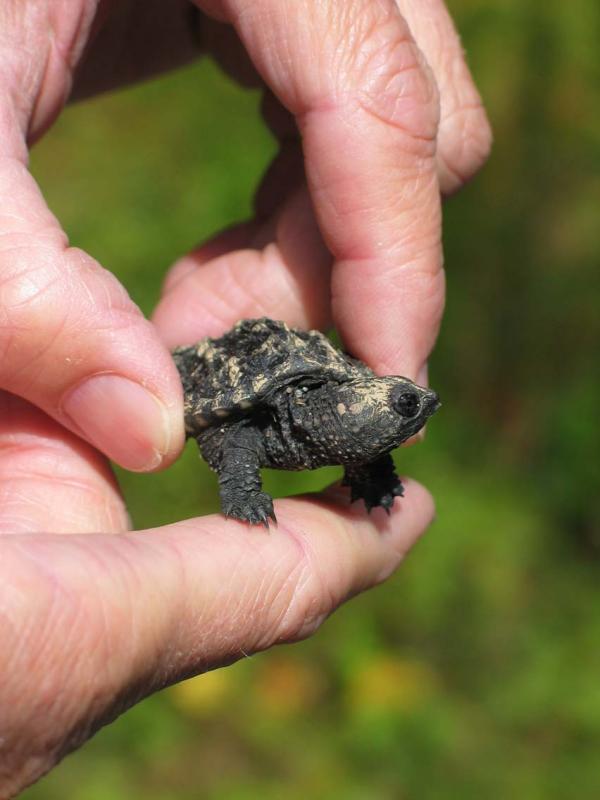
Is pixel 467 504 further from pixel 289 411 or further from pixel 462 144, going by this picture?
pixel 289 411

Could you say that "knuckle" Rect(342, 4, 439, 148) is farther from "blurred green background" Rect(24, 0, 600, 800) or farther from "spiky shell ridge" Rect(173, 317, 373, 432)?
"blurred green background" Rect(24, 0, 600, 800)

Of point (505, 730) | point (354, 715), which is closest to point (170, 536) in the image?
point (354, 715)

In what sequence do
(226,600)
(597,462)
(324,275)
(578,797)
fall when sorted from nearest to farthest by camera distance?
(226,600), (324,275), (578,797), (597,462)

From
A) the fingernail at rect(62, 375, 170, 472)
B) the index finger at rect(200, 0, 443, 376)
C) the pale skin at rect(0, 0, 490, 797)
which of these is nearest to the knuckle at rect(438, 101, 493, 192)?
the pale skin at rect(0, 0, 490, 797)

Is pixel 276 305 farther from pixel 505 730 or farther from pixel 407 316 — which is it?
pixel 505 730

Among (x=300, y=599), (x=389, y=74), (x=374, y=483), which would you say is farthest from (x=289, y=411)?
(x=389, y=74)
